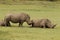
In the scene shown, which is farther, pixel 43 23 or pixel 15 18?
pixel 15 18

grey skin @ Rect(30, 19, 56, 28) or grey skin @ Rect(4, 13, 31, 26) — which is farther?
grey skin @ Rect(4, 13, 31, 26)

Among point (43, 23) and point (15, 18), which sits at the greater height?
point (15, 18)

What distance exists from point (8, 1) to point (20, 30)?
1624cm

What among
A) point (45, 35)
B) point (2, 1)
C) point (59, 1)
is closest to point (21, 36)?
point (45, 35)

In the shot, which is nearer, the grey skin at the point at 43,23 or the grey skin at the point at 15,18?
the grey skin at the point at 43,23

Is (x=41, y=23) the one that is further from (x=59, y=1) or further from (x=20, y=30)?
(x=59, y=1)

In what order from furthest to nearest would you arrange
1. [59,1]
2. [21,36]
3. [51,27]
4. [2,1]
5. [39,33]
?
[59,1] → [2,1] → [51,27] → [39,33] → [21,36]

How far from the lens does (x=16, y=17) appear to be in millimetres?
11312

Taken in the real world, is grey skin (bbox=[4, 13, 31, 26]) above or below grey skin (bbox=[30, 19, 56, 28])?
above

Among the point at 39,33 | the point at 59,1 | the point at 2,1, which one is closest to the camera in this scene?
the point at 39,33

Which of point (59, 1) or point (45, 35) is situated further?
point (59, 1)

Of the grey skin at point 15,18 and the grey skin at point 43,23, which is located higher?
the grey skin at point 15,18

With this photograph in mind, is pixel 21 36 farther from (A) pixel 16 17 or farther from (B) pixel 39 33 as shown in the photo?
(A) pixel 16 17

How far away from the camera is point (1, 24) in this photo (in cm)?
1138
